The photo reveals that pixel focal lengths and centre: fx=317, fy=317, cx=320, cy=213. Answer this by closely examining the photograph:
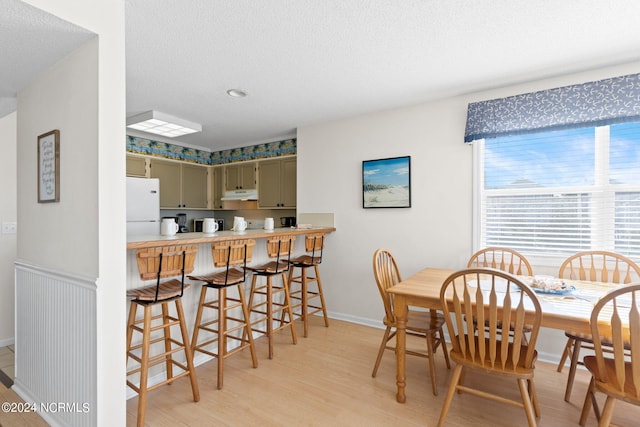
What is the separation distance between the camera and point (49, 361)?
1896mm

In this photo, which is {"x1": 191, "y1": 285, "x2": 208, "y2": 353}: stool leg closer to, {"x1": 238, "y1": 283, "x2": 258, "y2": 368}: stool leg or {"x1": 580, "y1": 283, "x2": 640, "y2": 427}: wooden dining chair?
{"x1": 238, "y1": 283, "x2": 258, "y2": 368}: stool leg

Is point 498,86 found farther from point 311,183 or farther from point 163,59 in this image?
point 163,59

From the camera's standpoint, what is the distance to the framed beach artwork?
3346 millimetres

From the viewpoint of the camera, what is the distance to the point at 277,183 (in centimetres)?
473

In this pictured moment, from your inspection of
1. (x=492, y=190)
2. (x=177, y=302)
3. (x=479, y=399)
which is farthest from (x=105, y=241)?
(x=492, y=190)

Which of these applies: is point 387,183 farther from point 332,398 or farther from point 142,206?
point 142,206

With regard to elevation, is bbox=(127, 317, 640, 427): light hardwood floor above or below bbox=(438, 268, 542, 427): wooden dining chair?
below

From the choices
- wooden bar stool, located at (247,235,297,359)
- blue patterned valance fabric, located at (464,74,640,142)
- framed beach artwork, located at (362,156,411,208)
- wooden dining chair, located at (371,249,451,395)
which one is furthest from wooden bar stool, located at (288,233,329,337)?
blue patterned valance fabric, located at (464,74,640,142)

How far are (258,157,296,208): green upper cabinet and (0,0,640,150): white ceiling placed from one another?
149cm

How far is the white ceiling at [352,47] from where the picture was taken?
174cm

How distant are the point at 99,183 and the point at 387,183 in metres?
2.63

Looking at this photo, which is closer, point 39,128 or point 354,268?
point 39,128

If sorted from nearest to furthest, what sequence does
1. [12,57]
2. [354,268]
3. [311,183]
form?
1. [12,57]
2. [354,268]
3. [311,183]

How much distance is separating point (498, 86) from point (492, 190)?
3.05 ft
